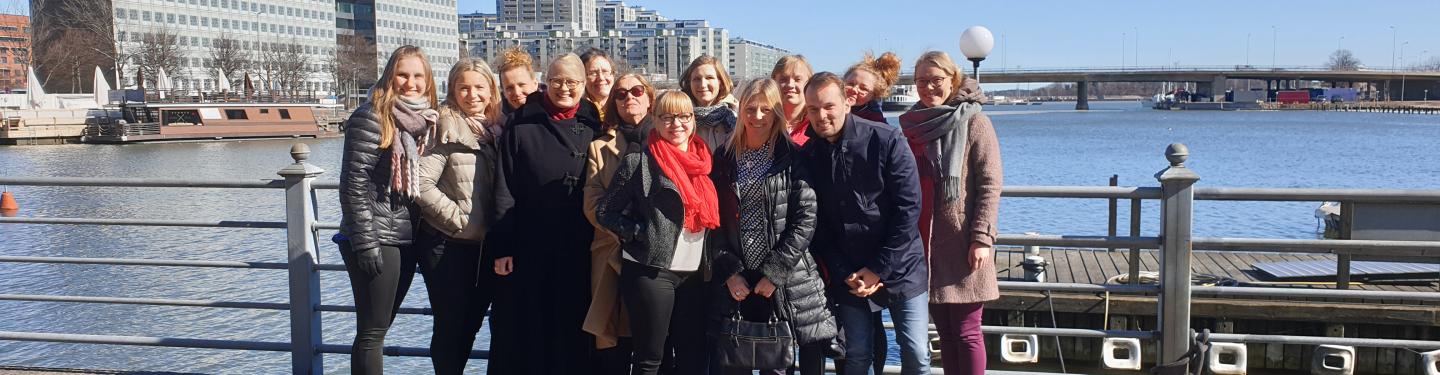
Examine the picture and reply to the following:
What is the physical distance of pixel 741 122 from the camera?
12.9ft

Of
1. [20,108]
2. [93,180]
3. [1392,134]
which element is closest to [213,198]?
[93,180]

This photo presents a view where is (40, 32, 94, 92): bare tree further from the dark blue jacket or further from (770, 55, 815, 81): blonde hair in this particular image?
the dark blue jacket

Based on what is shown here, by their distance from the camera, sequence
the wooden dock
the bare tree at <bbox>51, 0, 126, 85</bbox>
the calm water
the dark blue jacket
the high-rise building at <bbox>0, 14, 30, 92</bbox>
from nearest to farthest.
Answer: the dark blue jacket
the wooden dock
the calm water
the high-rise building at <bbox>0, 14, 30, 92</bbox>
the bare tree at <bbox>51, 0, 126, 85</bbox>

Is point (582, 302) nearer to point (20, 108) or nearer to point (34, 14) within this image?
point (20, 108)

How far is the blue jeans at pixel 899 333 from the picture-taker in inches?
160

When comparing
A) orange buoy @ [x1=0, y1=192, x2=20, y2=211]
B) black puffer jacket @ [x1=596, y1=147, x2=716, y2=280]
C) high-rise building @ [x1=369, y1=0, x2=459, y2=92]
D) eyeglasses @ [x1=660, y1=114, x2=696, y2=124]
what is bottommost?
orange buoy @ [x1=0, y1=192, x2=20, y2=211]

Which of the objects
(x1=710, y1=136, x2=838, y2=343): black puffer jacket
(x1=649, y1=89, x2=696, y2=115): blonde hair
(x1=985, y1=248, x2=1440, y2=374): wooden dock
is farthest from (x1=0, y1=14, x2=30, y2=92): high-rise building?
(x1=710, y1=136, x2=838, y2=343): black puffer jacket

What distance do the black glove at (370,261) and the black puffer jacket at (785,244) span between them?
1283 millimetres

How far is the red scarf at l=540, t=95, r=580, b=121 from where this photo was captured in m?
4.30

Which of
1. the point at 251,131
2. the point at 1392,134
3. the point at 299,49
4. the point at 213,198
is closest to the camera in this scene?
the point at 213,198

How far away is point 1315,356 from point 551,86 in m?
8.48

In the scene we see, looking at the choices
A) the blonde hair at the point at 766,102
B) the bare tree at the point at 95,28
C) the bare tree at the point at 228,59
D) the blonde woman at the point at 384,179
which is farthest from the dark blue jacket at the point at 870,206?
the bare tree at the point at 228,59

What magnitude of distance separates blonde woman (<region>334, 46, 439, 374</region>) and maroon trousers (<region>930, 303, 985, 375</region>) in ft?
6.82

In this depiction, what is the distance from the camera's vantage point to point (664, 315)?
415 centimetres
